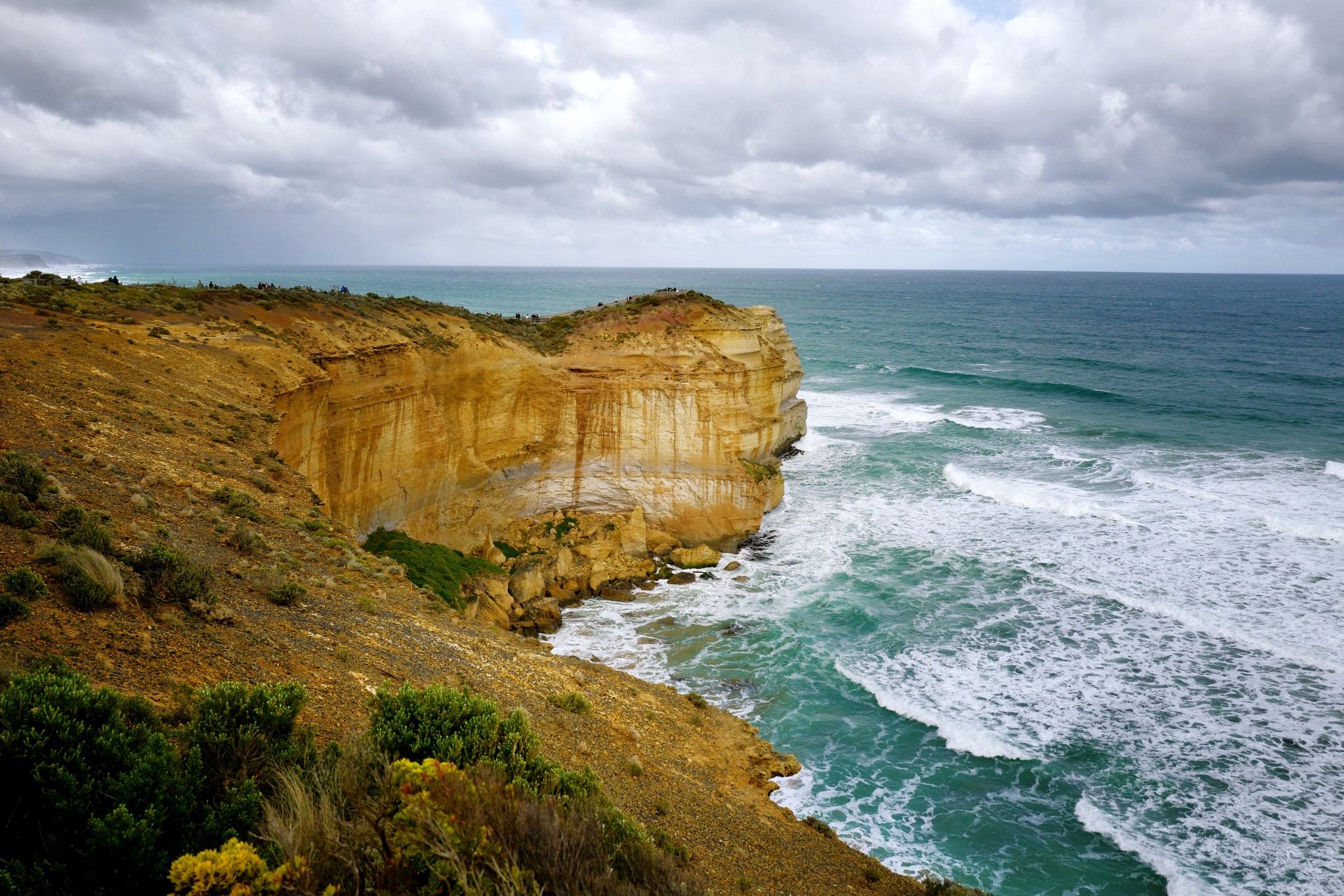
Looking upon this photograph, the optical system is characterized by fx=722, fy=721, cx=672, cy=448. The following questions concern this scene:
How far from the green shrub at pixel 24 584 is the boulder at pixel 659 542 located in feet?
71.2

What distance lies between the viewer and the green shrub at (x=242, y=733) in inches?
261

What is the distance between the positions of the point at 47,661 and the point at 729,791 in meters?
9.84

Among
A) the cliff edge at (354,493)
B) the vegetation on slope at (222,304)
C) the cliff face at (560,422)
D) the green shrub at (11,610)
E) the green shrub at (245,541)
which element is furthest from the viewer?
the cliff face at (560,422)

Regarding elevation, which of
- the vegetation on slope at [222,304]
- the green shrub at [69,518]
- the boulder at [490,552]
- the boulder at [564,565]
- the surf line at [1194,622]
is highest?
the vegetation on slope at [222,304]

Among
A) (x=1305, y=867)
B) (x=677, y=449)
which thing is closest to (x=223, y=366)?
(x=677, y=449)

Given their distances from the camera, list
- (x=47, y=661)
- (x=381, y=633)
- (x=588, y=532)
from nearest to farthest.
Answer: (x=47, y=661) → (x=381, y=633) → (x=588, y=532)

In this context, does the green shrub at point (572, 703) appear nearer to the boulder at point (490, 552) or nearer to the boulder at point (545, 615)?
Answer: the boulder at point (545, 615)

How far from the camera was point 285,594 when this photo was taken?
11.8 m

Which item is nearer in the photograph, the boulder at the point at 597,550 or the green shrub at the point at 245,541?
the green shrub at the point at 245,541

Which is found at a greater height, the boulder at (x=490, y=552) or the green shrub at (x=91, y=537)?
the green shrub at (x=91, y=537)

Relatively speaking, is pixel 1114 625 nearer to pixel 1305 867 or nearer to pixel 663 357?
pixel 1305 867

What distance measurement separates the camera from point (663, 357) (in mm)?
29891

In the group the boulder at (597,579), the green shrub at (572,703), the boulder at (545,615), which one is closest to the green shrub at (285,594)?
the green shrub at (572,703)

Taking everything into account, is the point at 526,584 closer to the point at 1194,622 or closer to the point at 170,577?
the point at 170,577
